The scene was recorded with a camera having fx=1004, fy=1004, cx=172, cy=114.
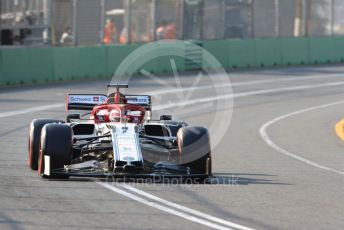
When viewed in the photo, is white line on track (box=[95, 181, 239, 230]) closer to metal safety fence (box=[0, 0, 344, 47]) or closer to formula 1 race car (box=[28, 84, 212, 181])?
formula 1 race car (box=[28, 84, 212, 181])

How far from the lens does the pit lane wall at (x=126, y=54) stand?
30.2 meters

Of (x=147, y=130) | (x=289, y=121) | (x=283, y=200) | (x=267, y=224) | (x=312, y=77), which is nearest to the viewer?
(x=267, y=224)

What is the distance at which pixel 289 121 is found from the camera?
23156mm

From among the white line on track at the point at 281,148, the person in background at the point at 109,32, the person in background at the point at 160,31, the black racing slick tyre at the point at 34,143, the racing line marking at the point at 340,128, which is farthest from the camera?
the person in background at the point at 160,31

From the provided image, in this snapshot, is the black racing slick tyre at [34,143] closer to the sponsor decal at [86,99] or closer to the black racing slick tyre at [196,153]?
the sponsor decal at [86,99]

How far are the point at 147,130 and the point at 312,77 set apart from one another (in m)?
22.1

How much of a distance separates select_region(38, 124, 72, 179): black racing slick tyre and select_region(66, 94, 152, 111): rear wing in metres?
1.98

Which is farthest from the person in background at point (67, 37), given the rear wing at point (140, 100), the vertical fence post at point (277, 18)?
the rear wing at point (140, 100)

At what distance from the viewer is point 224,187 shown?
1259 cm

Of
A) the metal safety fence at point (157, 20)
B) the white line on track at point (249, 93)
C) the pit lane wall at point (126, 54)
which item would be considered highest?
the metal safety fence at point (157, 20)

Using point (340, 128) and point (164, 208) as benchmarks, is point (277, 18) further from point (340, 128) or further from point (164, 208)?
point (164, 208)

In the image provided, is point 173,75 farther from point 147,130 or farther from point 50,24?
point 147,130

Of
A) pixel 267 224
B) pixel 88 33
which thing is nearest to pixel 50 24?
pixel 88 33

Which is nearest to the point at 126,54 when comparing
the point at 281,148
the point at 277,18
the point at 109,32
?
the point at 109,32
